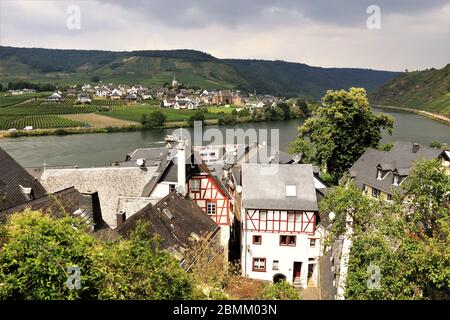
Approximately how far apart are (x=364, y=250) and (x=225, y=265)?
13235 mm

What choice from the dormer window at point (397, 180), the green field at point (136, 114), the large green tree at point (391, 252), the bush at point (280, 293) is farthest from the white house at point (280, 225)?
the green field at point (136, 114)

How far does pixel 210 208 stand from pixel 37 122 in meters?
102

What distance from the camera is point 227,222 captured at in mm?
28391

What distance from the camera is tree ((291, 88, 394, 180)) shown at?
47.6m

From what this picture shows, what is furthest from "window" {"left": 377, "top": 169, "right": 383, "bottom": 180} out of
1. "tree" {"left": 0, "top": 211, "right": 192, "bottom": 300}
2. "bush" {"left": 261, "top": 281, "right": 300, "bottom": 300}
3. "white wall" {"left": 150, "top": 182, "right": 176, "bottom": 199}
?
"tree" {"left": 0, "top": 211, "right": 192, "bottom": 300}

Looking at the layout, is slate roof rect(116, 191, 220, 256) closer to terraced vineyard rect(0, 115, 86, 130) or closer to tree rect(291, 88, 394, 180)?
tree rect(291, 88, 394, 180)

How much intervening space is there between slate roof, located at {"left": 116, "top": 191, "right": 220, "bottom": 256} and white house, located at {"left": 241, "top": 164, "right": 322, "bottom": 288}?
9.25 ft

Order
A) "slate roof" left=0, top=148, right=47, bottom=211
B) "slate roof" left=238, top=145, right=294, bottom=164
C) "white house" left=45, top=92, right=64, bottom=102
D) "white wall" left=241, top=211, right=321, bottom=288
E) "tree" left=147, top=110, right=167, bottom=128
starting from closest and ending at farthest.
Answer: "slate roof" left=0, top=148, right=47, bottom=211 < "white wall" left=241, top=211, right=321, bottom=288 < "slate roof" left=238, top=145, right=294, bottom=164 < "tree" left=147, top=110, right=167, bottom=128 < "white house" left=45, top=92, right=64, bottom=102

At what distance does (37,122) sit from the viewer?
116 m

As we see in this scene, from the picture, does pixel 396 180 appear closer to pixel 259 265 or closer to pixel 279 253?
pixel 279 253

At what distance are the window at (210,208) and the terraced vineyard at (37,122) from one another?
94.1 m

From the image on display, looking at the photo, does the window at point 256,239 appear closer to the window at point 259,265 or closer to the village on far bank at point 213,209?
the village on far bank at point 213,209

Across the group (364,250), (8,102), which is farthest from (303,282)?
(8,102)

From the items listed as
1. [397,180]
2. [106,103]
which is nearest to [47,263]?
[397,180]
